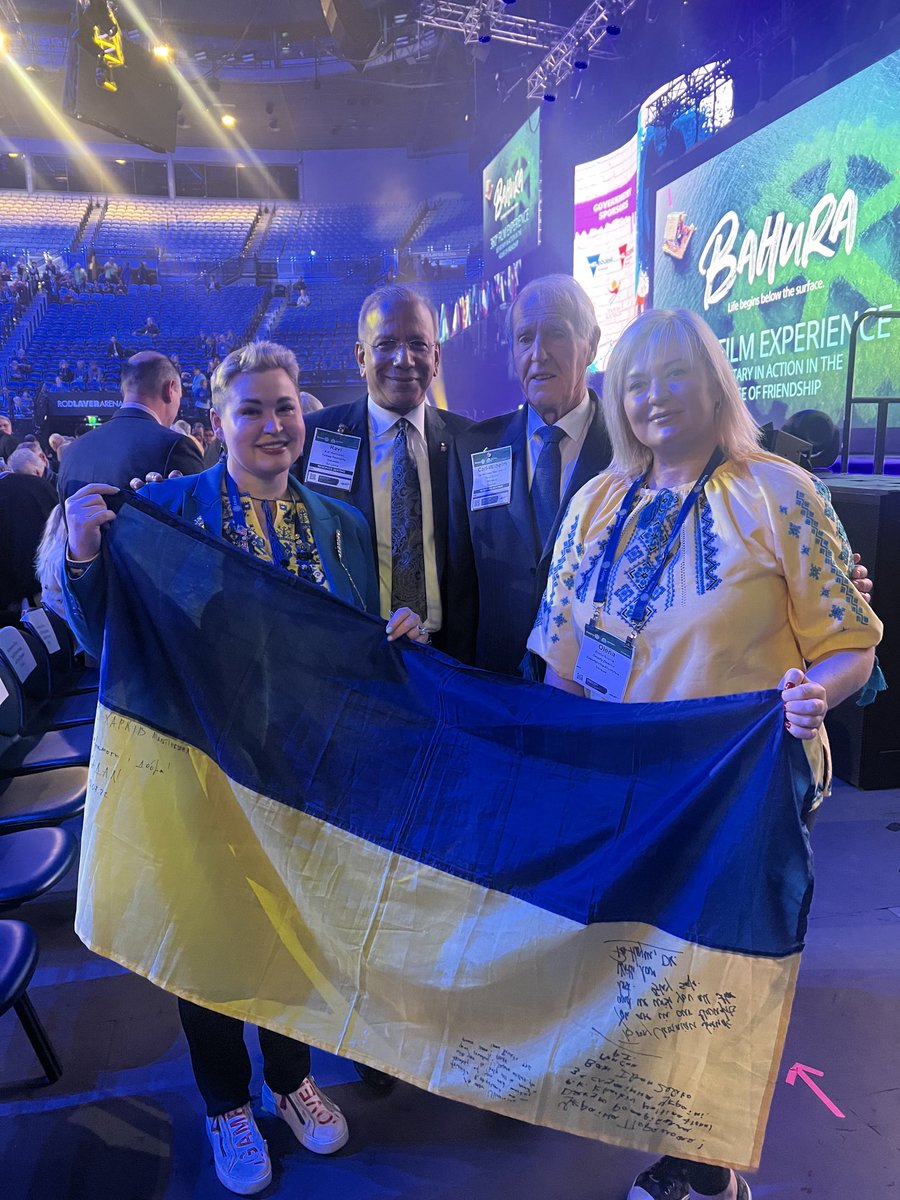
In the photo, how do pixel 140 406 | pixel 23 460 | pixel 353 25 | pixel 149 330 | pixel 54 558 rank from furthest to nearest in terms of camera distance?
pixel 149 330, pixel 353 25, pixel 23 460, pixel 140 406, pixel 54 558

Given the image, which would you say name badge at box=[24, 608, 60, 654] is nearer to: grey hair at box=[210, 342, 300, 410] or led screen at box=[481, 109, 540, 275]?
grey hair at box=[210, 342, 300, 410]

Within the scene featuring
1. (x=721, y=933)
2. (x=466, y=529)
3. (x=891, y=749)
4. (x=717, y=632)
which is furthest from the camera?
(x=891, y=749)

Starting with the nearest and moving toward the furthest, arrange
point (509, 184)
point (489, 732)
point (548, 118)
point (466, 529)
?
point (489, 732) < point (466, 529) < point (548, 118) < point (509, 184)

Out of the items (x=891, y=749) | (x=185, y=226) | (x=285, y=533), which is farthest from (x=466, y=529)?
(x=185, y=226)

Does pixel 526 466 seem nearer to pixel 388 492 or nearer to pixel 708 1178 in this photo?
pixel 388 492

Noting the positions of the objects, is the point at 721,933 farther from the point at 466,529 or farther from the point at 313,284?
the point at 313,284

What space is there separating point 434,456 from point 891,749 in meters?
2.63

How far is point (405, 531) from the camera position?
6.81ft

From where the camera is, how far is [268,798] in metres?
1.45

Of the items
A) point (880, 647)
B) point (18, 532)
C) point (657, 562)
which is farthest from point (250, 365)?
point (18, 532)

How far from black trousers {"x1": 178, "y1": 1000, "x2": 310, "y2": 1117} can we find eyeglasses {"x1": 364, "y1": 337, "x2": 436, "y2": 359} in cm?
151

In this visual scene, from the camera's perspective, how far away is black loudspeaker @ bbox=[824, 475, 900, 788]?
3377mm

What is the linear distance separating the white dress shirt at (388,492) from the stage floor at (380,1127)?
3.84ft

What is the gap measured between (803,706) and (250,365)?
1.18m
